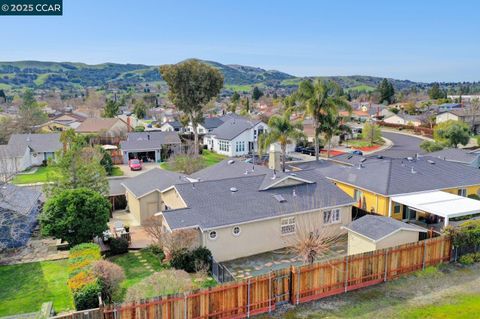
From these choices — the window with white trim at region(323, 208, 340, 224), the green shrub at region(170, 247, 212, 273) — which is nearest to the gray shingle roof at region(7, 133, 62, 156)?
the green shrub at region(170, 247, 212, 273)

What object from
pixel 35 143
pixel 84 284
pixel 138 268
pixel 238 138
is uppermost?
pixel 238 138

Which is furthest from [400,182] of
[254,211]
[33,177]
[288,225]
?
[33,177]

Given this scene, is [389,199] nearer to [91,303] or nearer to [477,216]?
[477,216]

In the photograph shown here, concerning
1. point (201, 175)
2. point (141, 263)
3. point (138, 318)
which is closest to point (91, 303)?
point (138, 318)

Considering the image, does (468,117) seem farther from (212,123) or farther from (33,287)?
Answer: (33,287)

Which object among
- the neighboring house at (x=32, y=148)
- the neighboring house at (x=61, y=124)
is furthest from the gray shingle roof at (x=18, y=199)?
the neighboring house at (x=61, y=124)

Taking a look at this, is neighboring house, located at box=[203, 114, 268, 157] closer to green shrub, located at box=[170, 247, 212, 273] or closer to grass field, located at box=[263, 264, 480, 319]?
green shrub, located at box=[170, 247, 212, 273]

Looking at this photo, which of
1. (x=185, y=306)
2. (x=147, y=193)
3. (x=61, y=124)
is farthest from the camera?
(x=61, y=124)

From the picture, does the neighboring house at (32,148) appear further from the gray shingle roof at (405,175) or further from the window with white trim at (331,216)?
the window with white trim at (331,216)
